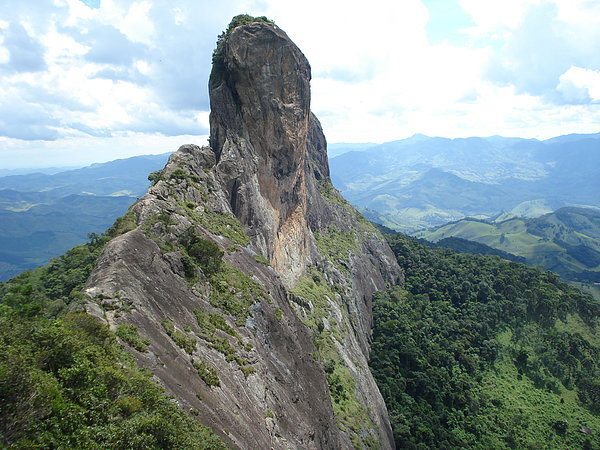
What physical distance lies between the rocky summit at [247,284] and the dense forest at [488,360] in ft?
26.6

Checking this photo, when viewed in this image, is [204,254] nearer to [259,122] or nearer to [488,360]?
[259,122]

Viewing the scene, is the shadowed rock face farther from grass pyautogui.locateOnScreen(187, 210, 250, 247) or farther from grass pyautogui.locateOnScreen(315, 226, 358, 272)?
grass pyautogui.locateOnScreen(315, 226, 358, 272)

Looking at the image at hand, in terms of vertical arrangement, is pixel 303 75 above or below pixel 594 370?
above

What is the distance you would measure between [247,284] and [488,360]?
2497 inches

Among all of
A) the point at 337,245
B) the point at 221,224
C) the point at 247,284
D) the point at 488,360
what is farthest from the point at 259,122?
the point at 488,360

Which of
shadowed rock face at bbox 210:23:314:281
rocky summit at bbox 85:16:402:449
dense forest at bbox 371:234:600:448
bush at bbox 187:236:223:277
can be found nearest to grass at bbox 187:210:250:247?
rocky summit at bbox 85:16:402:449

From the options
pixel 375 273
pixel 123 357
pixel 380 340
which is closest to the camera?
pixel 123 357

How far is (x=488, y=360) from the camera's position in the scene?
6925cm

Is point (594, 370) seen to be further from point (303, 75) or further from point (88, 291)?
point (88, 291)

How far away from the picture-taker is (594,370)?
2643 inches

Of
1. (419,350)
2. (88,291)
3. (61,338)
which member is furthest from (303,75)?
(419,350)

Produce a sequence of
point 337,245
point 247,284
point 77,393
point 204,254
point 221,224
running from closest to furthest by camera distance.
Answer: point 77,393, point 204,254, point 247,284, point 221,224, point 337,245

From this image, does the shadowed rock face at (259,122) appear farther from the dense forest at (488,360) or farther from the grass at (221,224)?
the dense forest at (488,360)

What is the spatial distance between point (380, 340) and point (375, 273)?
20.7 m
